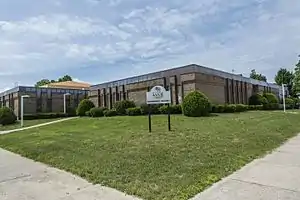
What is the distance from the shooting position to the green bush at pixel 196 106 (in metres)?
19.2

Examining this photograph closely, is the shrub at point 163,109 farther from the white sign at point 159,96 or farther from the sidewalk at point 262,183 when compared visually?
the sidewalk at point 262,183

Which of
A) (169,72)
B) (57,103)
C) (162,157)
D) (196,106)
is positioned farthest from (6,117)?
(162,157)

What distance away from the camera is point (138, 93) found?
2948 centimetres

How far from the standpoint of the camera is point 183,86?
24766 millimetres

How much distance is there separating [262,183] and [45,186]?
4266 mm

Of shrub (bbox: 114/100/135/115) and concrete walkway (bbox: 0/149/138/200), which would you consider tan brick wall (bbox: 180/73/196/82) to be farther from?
concrete walkway (bbox: 0/149/138/200)

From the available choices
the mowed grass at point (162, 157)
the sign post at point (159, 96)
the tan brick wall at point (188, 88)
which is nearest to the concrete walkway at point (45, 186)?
the mowed grass at point (162, 157)

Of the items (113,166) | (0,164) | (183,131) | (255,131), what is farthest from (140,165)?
(255,131)

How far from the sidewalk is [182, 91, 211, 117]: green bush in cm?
1127

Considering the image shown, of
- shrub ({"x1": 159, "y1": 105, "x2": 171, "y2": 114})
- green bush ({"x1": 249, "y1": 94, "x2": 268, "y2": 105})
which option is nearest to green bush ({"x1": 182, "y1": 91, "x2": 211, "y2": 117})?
shrub ({"x1": 159, "y1": 105, "x2": 171, "y2": 114})

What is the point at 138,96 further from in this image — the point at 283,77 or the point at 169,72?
the point at 283,77

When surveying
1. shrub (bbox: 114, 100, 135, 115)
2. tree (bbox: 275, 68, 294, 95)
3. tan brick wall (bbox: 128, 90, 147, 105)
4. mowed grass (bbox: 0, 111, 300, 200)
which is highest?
tree (bbox: 275, 68, 294, 95)

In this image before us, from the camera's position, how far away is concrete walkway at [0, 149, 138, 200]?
5.36m

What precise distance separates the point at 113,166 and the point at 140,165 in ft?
2.11
